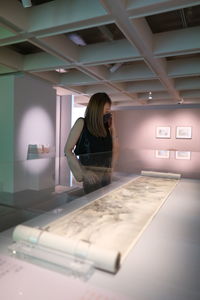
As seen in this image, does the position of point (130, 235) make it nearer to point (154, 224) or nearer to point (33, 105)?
point (154, 224)

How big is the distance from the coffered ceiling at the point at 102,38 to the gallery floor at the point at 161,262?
5.67 ft

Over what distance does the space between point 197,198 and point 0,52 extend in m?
3.45

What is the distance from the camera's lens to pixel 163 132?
7211 mm

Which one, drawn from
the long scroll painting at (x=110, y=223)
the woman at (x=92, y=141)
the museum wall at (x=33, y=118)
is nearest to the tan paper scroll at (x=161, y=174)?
the woman at (x=92, y=141)

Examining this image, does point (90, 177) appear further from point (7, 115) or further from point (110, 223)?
point (7, 115)

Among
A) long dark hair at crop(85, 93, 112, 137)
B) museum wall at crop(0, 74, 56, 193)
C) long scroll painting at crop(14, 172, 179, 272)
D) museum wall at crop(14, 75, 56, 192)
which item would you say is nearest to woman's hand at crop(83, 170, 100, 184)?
long scroll painting at crop(14, 172, 179, 272)

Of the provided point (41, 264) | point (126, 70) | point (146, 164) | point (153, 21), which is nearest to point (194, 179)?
point (146, 164)

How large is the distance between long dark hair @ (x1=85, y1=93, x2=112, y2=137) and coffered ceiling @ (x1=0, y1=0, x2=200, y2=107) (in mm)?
777

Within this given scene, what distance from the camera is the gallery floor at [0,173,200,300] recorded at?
1.84ft

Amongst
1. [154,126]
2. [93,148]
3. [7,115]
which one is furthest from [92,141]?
[154,126]

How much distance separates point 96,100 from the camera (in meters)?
1.90

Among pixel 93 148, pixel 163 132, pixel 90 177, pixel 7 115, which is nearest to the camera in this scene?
pixel 90 177

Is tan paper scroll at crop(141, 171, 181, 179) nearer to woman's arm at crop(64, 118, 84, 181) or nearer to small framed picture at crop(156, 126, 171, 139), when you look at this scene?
woman's arm at crop(64, 118, 84, 181)

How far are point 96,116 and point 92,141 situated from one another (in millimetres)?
198
